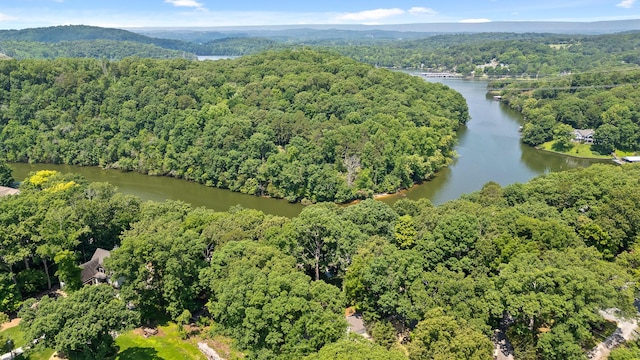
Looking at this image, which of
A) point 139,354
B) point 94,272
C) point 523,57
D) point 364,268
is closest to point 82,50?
point 523,57

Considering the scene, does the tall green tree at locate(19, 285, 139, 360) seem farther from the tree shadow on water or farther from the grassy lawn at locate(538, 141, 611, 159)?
the grassy lawn at locate(538, 141, 611, 159)

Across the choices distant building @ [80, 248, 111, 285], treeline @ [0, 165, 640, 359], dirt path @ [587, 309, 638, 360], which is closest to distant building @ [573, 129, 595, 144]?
treeline @ [0, 165, 640, 359]

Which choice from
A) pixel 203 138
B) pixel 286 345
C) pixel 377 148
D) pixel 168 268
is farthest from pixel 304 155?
pixel 286 345

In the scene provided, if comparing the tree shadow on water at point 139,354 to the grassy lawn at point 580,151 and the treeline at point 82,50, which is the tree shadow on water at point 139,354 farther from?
the treeline at point 82,50

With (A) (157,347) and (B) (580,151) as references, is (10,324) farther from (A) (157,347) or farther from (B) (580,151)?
(B) (580,151)

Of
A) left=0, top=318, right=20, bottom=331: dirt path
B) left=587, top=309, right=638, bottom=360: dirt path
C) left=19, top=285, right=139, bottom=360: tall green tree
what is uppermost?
left=19, top=285, right=139, bottom=360: tall green tree

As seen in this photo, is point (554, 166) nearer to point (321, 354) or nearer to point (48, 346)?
point (321, 354)

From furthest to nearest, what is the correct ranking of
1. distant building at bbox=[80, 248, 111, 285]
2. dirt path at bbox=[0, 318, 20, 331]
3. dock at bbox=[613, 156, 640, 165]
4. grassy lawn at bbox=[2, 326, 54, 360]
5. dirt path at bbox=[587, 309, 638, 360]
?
1. dock at bbox=[613, 156, 640, 165]
2. distant building at bbox=[80, 248, 111, 285]
3. dirt path at bbox=[0, 318, 20, 331]
4. grassy lawn at bbox=[2, 326, 54, 360]
5. dirt path at bbox=[587, 309, 638, 360]


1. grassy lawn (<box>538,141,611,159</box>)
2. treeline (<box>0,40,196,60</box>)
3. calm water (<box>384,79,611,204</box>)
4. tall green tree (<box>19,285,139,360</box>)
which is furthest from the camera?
treeline (<box>0,40,196,60</box>)
